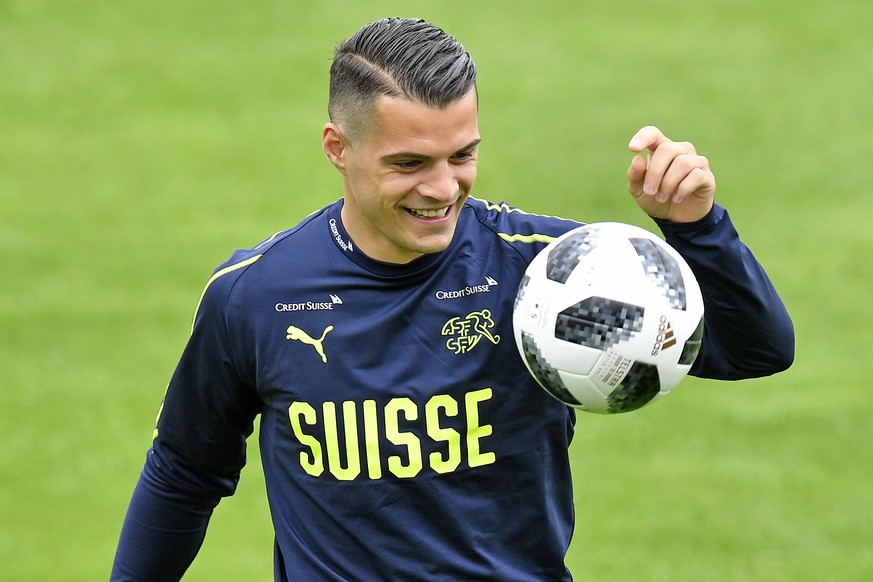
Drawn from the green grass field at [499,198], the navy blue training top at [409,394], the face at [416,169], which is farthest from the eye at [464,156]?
the green grass field at [499,198]

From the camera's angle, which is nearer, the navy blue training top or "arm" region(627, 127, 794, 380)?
"arm" region(627, 127, 794, 380)

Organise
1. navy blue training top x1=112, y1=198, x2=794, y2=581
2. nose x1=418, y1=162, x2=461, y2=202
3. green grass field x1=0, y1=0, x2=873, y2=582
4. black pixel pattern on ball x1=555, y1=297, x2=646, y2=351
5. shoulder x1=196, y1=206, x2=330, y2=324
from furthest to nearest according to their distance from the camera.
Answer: green grass field x1=0, y1=0, x2=873, y2=582, shoulder x1=196, y1=206, x2=330, y2=324, navy blue training top x1=112, y1=198, x2=794, y2=581, nose x1=418, y1=162, x2=461, y2=202, black pixel pattern on ball x1=555, y1=297, x2=646, y2=351

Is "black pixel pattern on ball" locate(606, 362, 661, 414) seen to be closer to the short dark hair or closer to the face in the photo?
the face

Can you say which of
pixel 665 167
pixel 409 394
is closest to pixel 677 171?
pixel 665 167

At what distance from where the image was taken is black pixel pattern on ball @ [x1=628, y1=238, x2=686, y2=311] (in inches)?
149

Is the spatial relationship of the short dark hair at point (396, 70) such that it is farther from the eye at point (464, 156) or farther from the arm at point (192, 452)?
the arm at point (192, 452)

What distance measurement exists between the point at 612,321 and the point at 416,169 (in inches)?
27.0

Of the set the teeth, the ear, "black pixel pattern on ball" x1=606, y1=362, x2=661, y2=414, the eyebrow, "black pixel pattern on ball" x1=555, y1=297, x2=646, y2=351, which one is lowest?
"black pixel pattern on ball" x1=606, y1=362, x2=661, y2=414

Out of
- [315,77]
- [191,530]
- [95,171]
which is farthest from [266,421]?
[315,77]

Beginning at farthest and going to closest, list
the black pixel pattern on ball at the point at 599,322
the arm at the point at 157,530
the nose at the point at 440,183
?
the arm at the point at 157,530, the nose at the point at 440,183, the black pixel pattern on ball at the point at 599,322

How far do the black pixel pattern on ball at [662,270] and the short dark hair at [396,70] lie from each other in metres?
0.65

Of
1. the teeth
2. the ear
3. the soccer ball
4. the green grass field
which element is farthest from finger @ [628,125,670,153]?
the green grass field

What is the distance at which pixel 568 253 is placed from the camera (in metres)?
3.87

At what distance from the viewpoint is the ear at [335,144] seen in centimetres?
418
